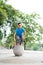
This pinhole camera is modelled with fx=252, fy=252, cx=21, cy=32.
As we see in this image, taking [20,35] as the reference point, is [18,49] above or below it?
below

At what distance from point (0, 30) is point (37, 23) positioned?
351cm

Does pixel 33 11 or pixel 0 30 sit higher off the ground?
pixel 33 11

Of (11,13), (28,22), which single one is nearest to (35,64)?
(11,13)

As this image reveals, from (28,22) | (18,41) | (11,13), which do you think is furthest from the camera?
(28,22)

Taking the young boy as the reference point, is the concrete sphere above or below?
below

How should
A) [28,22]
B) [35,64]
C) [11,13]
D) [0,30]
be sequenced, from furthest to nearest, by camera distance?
1. [28,22]
2. [0,30]
3. [11,13]
4. [35,64]

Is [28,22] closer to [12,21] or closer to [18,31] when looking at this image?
[12,21]

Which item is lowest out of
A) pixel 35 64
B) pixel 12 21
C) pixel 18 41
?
pixel 35 64

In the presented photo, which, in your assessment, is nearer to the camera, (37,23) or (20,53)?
(20,53)

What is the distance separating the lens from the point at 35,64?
4.86 metres

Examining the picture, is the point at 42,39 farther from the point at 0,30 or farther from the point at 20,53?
the point at 20,53

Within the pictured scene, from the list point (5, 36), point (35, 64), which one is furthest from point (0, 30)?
point (35, 64)

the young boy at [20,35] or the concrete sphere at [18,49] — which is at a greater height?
the young boy at [20,35]

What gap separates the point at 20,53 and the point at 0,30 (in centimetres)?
426
